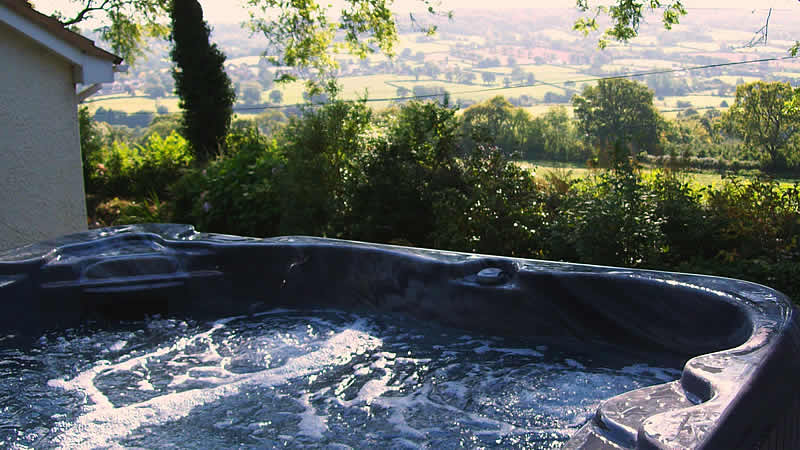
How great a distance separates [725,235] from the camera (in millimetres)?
4320

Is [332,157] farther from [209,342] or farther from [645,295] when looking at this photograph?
[645,295]

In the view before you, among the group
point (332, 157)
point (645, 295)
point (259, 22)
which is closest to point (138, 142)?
point (259, 22)

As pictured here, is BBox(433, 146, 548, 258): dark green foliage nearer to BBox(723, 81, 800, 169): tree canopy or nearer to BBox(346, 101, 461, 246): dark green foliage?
BBox(346, 101, 461, 246): dark green foliage

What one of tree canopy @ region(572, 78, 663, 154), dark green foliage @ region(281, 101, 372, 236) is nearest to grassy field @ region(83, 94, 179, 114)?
dark green foliage @ region(281, 101, 372, 236)

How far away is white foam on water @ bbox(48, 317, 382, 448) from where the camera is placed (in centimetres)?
212

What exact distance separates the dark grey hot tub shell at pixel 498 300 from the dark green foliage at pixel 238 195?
2343mm

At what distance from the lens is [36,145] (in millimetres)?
4871

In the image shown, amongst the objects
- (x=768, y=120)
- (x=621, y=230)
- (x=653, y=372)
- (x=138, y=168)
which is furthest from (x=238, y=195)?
(x=768, y=120)

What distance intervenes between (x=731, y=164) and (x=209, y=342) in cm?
450

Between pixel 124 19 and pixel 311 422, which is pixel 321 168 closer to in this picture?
pixel 311 422

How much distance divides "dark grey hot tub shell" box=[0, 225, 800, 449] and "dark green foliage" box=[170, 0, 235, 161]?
15.6 ft

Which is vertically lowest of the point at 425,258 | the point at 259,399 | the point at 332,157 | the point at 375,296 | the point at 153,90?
the point at 259,399

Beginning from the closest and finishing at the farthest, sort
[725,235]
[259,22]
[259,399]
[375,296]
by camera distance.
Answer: [259,399], [375,296], [725,235], [259,22]

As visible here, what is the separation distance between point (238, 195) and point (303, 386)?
388 centimetres
